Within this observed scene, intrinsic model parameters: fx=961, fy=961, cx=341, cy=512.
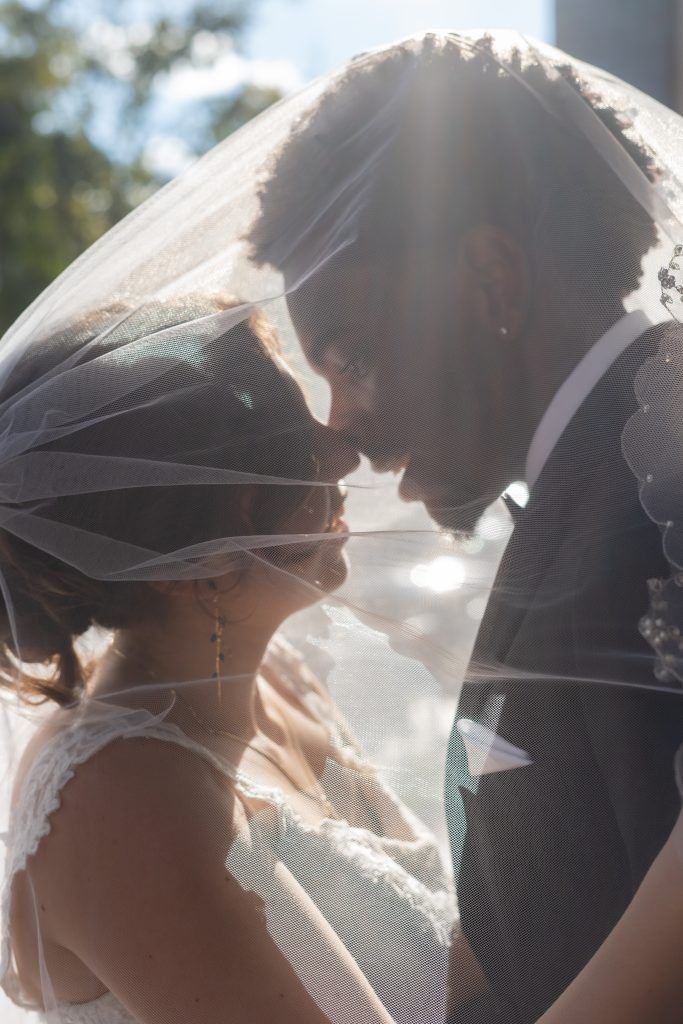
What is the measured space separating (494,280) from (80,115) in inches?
466

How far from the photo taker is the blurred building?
3.92 meters

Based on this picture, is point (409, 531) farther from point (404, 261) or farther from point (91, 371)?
point (91, 371)

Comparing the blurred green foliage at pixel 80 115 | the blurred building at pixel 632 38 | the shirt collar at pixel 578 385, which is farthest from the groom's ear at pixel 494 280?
the blurred green foliage at pixel 80 115

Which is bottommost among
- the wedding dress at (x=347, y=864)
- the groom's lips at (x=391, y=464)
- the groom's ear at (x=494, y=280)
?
the wedding dress at (x=347, y=864)

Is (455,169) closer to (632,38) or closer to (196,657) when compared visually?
(196,657)

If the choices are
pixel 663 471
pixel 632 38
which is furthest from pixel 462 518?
pixel 632 38

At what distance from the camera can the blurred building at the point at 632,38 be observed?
12.9ft

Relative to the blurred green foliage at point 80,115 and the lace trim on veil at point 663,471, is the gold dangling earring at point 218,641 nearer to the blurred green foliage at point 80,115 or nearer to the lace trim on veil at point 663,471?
the lace trim on veil at point 663,471

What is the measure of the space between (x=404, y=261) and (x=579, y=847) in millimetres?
862

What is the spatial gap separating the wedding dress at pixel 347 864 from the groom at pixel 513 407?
5cm

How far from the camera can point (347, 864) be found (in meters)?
1.35

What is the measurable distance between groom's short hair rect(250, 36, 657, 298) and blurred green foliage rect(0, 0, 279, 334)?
8.95m

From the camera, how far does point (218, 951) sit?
1301 mm

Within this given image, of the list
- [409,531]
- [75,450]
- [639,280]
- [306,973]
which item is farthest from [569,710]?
[75,450]
